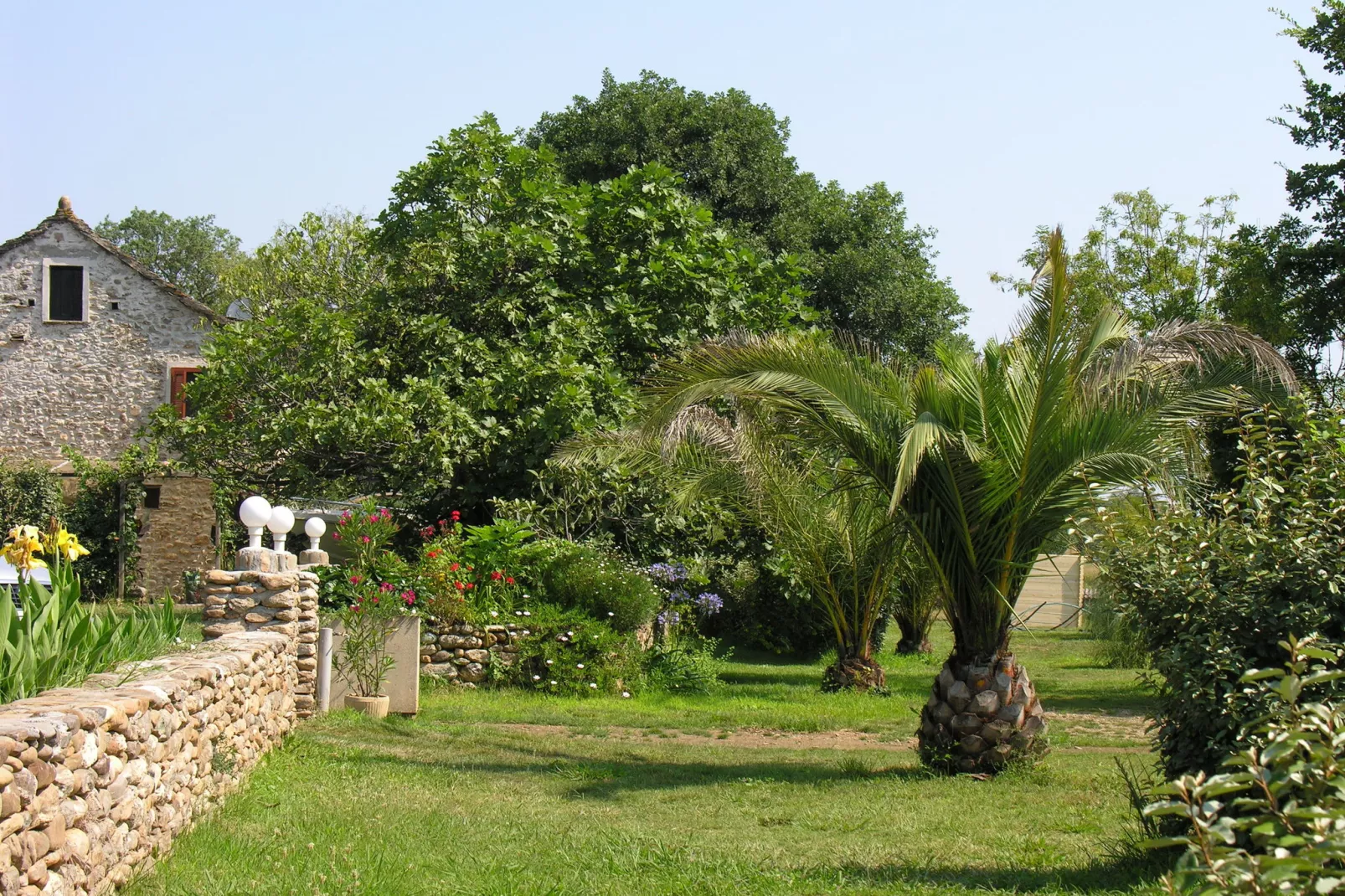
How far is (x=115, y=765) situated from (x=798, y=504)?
10.4 meters

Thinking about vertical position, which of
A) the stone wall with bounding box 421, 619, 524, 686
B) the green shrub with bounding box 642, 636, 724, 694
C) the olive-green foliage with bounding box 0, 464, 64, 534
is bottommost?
the green shrub with bounding box 642, 636, 724, 694

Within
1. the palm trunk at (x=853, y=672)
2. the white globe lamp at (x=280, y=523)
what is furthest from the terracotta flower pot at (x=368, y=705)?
the palm trunk at (x=853, y=672)

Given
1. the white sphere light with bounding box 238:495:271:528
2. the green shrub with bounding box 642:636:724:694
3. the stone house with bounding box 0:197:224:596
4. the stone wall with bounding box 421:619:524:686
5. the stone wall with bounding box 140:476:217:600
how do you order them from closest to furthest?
the white sphere light with bounding box 238:495:271:528
the stone wall with bounding box 421:619:524:686
the green shrub with bounding box 642:636:724:694
the stone wall with bounding box 140:476:217:600
the stone house with bounding box 0:197:224:596

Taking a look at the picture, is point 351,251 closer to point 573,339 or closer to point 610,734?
point 573,339

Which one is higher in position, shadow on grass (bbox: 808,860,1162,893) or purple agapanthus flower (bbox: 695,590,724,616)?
purple agapanthus flower (bbox: 695,590,724,616)

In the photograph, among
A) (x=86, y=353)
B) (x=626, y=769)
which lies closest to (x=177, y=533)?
(x=86, y=353)

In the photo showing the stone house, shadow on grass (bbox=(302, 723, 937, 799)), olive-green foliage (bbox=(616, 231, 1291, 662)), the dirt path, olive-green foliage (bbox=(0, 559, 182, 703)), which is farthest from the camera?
the stone house

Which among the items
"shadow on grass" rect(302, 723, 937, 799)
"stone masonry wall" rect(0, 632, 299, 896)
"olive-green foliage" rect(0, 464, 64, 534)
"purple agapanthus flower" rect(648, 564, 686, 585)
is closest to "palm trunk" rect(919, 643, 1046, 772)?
"shadow on grass" rect(302, 723, 937, 799)

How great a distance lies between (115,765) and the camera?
16.9 feet

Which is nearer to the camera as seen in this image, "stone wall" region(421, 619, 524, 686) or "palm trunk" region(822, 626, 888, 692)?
"stone wall" region(421, 619, 524, 686)

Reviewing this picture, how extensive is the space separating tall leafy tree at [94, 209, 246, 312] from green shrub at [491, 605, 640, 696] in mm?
49126

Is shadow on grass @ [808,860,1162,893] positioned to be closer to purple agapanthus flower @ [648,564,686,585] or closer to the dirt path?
the dirt path

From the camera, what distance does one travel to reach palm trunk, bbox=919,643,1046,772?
9.23 metres

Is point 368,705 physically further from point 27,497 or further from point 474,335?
point 27,497
